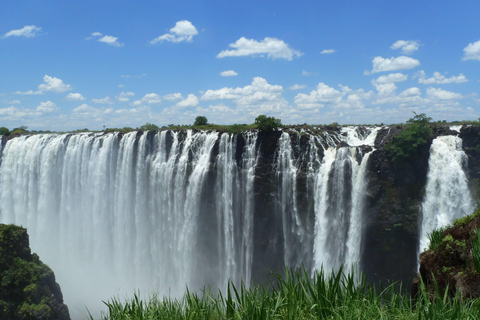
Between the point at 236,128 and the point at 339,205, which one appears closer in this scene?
the point at 339,205

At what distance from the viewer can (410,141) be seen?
2127 cm

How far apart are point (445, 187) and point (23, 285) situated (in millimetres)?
25310

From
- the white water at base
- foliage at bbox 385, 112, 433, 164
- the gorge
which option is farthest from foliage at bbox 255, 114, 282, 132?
the white water at base

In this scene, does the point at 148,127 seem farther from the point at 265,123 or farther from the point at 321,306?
the point at 321,306

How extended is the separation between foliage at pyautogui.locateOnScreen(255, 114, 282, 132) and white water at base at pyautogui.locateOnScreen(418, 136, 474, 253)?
983cm

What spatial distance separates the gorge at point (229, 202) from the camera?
70.2 feet

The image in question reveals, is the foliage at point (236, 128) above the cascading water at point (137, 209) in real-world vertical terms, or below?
above

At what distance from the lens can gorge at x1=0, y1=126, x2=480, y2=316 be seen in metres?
21.4

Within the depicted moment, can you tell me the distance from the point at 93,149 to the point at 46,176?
21.6 feet

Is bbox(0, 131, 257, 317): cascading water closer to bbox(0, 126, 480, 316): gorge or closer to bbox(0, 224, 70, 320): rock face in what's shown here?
bbox(0, 126, 480, 316): gorge

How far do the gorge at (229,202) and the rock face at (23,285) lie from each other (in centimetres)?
502

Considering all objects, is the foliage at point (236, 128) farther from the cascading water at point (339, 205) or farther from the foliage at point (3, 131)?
the foliage at point (3, 131)

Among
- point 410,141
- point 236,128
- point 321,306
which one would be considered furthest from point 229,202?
point 321,306

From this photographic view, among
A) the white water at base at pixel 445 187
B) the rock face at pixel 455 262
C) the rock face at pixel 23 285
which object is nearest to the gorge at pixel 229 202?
the white water at base at pixel 445 187
